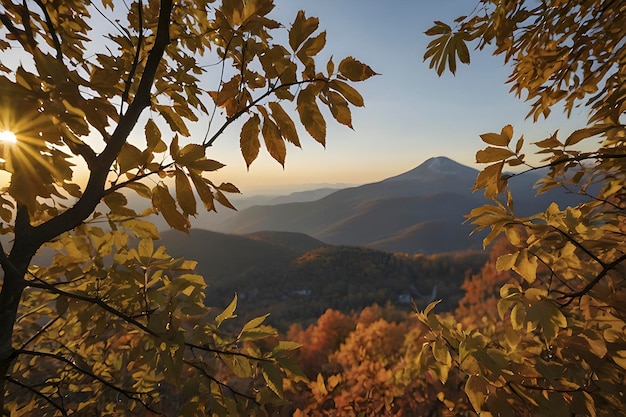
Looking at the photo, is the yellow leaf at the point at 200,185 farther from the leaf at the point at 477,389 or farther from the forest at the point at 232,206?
the leaf at the point at 477,389

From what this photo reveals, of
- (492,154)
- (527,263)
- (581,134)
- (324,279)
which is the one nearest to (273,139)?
(492,154)

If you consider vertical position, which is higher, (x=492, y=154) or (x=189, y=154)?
(x=189, y=154)

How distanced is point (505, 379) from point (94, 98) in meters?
1.75

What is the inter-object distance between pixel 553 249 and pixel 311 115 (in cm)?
150

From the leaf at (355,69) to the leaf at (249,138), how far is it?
0.32 meters

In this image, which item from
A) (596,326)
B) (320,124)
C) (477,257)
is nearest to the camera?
(320,124)

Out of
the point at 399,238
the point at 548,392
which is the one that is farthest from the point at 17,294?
the point at 399,238

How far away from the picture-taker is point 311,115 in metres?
1.02

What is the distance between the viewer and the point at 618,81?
6.21 feet

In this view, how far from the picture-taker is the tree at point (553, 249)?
4.07 feet

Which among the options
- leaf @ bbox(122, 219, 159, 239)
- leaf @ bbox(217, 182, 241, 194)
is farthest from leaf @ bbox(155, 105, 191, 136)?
leaf @ bbox(217, 182, 241, 194)

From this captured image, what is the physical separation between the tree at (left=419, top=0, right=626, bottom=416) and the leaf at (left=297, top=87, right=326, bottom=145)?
74 centimetres

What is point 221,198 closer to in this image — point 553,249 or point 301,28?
point 301,28

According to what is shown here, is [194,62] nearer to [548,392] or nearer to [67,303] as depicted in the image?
[67,303]
